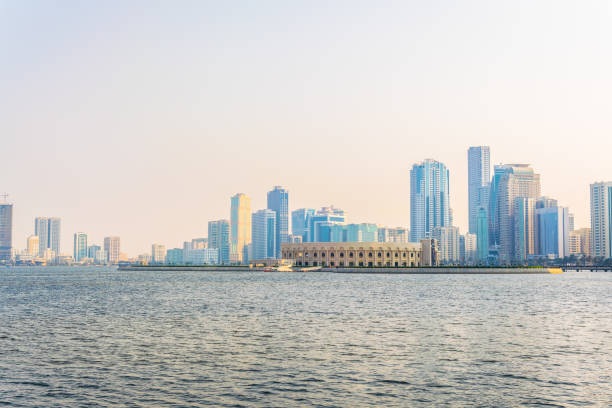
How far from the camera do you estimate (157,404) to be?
28266 millimetres

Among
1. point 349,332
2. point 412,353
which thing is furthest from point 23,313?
point 412,353

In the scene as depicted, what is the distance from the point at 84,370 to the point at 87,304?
165ft

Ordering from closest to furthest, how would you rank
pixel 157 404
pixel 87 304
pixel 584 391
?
pixel 157 404
pixel 584 391
pixel 87 304

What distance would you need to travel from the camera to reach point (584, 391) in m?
30.6

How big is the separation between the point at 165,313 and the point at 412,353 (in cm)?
3540

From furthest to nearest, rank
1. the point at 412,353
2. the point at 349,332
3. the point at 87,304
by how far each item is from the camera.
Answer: the point at 87,304 < the point at 349,332 < the point at 412,353

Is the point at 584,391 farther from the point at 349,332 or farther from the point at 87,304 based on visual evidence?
the point at 87,304

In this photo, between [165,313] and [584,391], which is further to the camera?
[165,313]

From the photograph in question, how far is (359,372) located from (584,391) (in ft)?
36.0

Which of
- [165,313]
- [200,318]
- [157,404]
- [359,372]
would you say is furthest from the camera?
[165,313]

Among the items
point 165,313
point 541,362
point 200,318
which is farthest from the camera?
point 165,313

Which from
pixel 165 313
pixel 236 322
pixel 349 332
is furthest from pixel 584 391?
pixel 165 313

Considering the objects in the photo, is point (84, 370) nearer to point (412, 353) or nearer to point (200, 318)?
point (412, 353)

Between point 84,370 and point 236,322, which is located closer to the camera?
point 84,370
